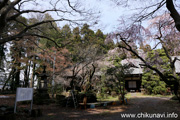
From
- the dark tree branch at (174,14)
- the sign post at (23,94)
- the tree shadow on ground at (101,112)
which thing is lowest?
the tree shadow on ground at (101,112)

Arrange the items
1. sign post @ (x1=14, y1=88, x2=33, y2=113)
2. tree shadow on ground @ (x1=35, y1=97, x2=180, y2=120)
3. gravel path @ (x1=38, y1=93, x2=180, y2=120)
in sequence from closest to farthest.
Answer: sign post @ (x1=14, y1=88, x2=33, y2=113) < gravel path @ (x1=38, y1=93, x2=180, y2=120) < tree shadow on ground @ (x1=35, y1=97, x2=180, y2=120)

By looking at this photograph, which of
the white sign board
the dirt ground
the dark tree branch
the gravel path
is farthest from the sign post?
the dark tree branch

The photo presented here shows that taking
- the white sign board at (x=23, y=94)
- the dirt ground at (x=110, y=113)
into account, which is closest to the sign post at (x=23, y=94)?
the white sign board at (x=23, y=94)

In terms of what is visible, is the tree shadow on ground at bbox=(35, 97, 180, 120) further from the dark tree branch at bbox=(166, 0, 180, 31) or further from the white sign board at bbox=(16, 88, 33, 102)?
the dark tree branch at bbox=(166, 0, 180, 31)

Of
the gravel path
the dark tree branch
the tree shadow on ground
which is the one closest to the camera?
the dark tree branch

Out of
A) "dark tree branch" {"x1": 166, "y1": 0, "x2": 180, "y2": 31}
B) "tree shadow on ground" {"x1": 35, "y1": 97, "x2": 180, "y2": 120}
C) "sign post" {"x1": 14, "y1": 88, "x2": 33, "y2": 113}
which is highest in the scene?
"dark tree branch" {"x1": 166, "y1": 0, "x2": 180, "y2": 31}

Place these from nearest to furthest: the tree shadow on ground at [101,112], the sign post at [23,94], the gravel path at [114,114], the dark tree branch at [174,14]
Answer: the dark tree branch at [174,14] < the sign post at [23,94] < the gravel path at [114,114] < the tree shadow on ground at [101,112]

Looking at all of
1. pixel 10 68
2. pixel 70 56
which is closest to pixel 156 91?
pixel 70 56

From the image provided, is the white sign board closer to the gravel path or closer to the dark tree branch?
the gravel path

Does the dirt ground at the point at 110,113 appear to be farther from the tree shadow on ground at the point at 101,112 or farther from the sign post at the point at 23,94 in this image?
the sign post at the point at 23,94

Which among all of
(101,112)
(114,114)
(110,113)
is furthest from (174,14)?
(101,112)

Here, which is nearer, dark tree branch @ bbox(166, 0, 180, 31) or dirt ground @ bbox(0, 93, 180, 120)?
dark tree branch @ bbox(166, 0, 180, 31)

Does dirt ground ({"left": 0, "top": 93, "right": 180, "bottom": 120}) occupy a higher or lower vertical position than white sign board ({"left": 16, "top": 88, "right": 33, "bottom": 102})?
lower

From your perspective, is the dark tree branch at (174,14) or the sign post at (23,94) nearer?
the dark tree branch at (174,14)
